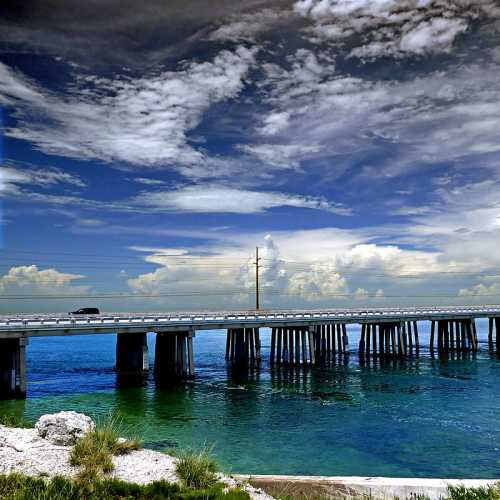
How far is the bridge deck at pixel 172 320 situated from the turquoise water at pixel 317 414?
4.49m

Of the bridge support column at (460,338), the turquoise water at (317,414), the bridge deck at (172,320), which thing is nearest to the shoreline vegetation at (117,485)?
the turquoise water at (317,414)

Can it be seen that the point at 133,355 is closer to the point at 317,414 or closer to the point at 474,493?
the point at 317,414

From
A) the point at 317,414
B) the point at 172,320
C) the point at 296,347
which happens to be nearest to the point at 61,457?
the point at 317,414

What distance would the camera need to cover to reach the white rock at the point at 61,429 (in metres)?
15.1

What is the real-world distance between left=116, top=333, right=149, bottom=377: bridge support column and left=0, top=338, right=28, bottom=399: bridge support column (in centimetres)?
1059

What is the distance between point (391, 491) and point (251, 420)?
13.5 m

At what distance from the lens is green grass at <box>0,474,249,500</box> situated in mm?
10977

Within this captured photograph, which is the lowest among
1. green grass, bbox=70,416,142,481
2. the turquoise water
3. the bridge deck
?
the turquoise water

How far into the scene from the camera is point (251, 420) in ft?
86.4

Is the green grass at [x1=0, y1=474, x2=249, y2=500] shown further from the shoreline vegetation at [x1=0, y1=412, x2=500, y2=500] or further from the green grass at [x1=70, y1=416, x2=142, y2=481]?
the green grass at [x1=70, y1=416, x2=142, y2=481]

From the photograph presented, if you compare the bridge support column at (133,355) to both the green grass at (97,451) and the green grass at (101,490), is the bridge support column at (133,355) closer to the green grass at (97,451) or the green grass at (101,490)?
the green grass at (97,451)

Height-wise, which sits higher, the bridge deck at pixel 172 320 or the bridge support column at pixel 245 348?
the bridge deck at pixel 172 320

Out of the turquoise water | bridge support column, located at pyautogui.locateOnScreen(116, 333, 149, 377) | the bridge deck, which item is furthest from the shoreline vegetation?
bridge support column, located at pyautogui.locateOnScreen(116, 333, 149, 377)

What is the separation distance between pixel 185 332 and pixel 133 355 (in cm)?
592
